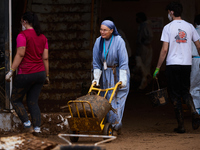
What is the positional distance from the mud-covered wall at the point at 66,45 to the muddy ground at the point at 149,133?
1466 mm

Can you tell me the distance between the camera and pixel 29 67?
19.4ft

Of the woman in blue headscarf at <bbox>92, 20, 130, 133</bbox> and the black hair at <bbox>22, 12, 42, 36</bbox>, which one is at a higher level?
the black hair at <bbox>22, 12, 42, 36</bbox>

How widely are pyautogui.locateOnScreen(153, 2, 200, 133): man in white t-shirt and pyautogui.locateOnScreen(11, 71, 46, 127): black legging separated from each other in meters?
2.08

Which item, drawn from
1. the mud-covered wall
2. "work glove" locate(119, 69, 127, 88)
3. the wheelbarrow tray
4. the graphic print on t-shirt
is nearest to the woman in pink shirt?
the wheelbarrow tray

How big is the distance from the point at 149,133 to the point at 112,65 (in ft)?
4.84

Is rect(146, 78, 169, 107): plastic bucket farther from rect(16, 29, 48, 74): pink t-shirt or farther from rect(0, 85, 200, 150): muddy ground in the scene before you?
rect(16, 29, 48, 74): pink t-shirt

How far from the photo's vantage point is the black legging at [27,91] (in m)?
5.93

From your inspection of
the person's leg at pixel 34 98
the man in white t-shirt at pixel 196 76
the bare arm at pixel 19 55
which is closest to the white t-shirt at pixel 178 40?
the man in white t-shirt at pixel 196 76

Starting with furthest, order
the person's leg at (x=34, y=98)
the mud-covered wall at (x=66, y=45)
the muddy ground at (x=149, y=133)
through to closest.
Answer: the mud-covered wall at (x=66, y=45)
the person's leg at (x=34, y=98)
the muddy ground at (x=149, y=133)

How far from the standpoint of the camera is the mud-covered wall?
Result: 954 centimetres

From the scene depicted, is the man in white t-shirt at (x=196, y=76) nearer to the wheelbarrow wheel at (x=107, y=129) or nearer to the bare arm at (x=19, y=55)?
the wheelbarrow wheel at (x=107, y=129)

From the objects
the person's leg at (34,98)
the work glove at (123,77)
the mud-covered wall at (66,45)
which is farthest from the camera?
the mud-covered wall at (66,45)

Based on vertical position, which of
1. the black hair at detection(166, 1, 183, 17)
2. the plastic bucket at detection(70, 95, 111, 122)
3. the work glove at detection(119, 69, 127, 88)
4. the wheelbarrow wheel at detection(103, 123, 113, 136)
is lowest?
the wheelbarrow wheel at detection(103, 123, 113, 136)

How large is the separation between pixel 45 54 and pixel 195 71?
3.08 meters
